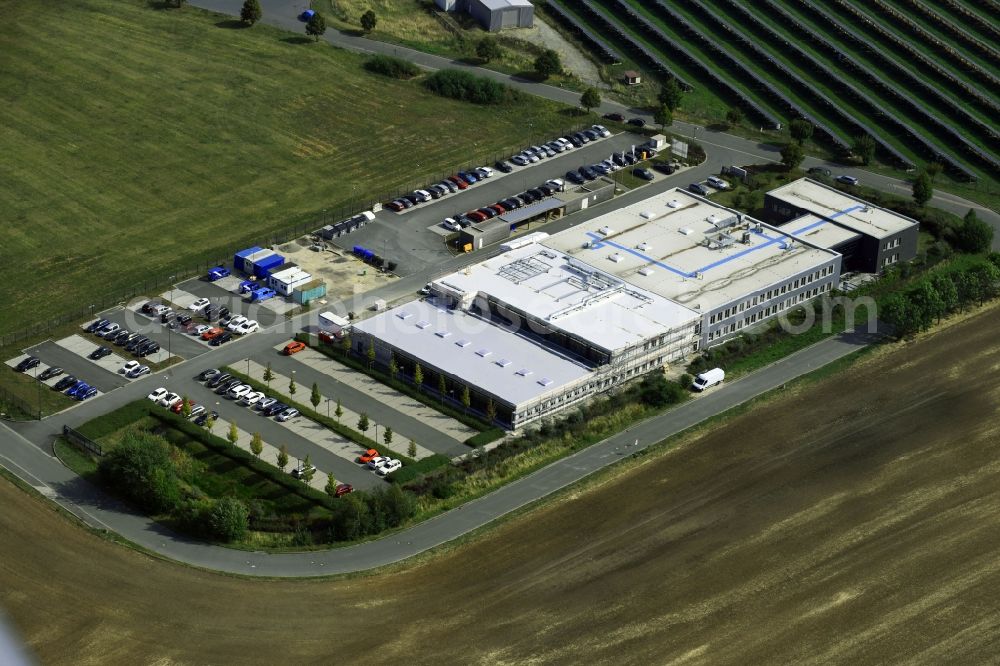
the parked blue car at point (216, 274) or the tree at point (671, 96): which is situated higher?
the tree at point (671, 96)

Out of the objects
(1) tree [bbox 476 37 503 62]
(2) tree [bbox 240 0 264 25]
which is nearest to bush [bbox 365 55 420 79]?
(1) tree [bbox 476 37 503 62]

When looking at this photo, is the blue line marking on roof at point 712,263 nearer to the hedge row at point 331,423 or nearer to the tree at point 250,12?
the hedge row at point 331,423

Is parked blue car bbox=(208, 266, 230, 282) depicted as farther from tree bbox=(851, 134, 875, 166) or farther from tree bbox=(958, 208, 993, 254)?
tree bbox=(851, 134, 875, 166)

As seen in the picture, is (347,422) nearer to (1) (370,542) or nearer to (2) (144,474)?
(1) (370,542)

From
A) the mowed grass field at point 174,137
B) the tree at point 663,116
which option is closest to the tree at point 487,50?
the mowed grass field at point 174,137

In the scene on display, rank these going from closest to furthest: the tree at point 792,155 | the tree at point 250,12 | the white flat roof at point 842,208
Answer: the white flat roof at point 842,208
the tree at point 792,155
the tree at point 250,12

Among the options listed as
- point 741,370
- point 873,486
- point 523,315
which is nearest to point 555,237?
point 523,315
